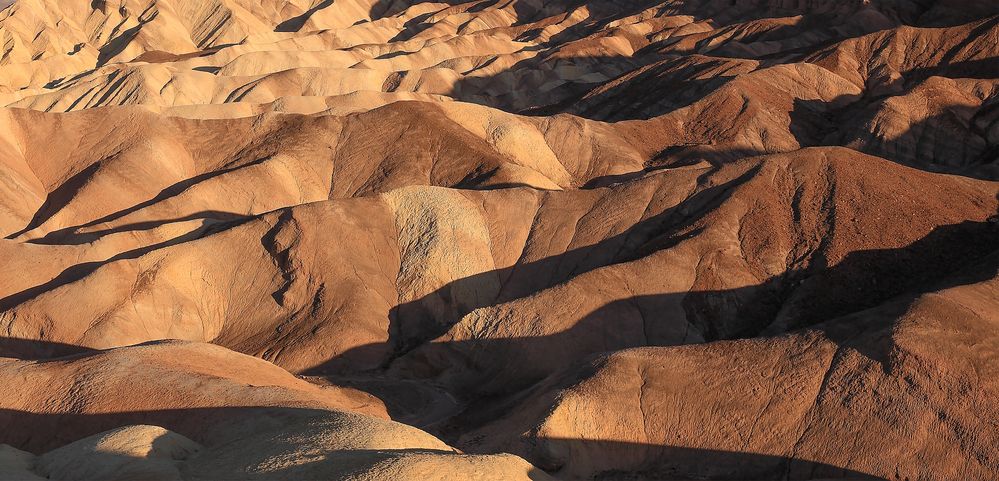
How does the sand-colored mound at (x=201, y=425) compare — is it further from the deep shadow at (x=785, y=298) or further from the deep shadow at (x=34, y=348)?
the deep shadow at (x=34, y=348)

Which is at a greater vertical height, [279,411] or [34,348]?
[279,411]

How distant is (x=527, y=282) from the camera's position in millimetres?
37531

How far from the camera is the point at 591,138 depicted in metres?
53.6

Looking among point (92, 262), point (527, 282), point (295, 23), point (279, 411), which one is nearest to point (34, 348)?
point (92, 262)

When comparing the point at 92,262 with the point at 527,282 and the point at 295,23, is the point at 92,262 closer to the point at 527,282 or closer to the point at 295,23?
the point at 527,282

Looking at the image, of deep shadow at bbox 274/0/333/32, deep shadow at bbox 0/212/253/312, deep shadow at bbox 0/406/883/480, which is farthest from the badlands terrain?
deep shadow at bbox 274/0/333/32

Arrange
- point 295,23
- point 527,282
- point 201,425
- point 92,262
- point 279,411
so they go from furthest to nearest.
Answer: point 295,23, point 527,282, point 92,262, point 201,425, point 279,411

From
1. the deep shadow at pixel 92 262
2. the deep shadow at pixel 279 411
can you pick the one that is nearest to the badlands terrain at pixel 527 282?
the deep shadow at pixel 279 411

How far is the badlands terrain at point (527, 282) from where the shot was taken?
23031 millimetres

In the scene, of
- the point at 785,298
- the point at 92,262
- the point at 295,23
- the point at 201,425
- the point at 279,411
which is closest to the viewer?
the point at 279,411

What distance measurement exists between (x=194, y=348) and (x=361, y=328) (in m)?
7.93

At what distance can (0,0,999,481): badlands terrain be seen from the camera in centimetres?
2303

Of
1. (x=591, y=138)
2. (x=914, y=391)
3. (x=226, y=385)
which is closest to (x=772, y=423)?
(x=914, y=391)

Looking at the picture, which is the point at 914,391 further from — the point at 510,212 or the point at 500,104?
the point at 500,104
